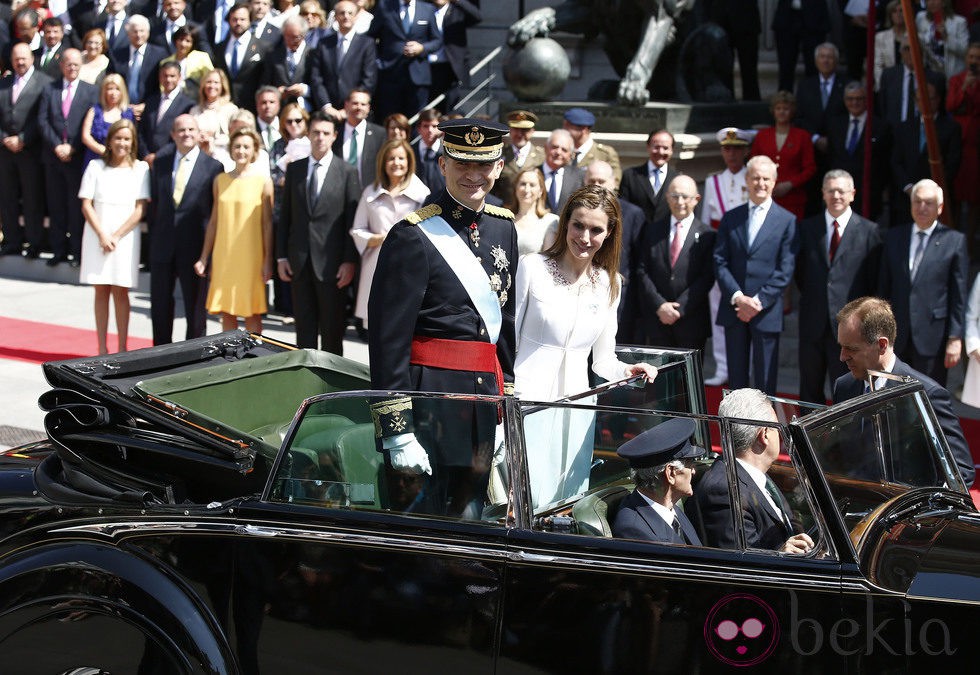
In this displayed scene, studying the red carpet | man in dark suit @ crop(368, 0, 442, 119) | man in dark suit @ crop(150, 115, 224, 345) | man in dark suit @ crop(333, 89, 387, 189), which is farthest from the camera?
man in dark suit @ crop(368, 0, 442, 119)

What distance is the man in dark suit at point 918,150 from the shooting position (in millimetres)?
10359

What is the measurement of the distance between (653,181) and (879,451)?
18.5 feet

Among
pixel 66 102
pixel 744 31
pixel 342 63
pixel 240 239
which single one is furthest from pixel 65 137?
pixel 744 31

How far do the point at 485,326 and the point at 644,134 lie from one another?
6472mm

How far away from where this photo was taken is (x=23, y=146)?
43.7 ft

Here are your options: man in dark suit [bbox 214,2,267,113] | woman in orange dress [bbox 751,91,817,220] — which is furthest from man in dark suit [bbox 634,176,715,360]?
man in dark suit [bbox 214,2,267,113]

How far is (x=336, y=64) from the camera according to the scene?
1241 cm

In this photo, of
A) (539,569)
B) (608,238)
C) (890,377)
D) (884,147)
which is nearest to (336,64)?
(884,147)

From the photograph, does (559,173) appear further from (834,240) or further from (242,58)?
(242,58)

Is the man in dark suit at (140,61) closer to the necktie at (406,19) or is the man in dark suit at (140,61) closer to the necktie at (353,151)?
the necktie at (406,19)

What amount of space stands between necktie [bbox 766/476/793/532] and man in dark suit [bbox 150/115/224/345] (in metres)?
6.78

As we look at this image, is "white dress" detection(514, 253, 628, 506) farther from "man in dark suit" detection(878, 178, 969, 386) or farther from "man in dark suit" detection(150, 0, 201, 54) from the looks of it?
"man in dark suit" detection(150, 0, 201, 54)

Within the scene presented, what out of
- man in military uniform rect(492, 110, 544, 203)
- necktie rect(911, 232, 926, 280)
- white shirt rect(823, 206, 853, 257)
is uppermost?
man in military uniform rect(492, 110, 544, 203)
